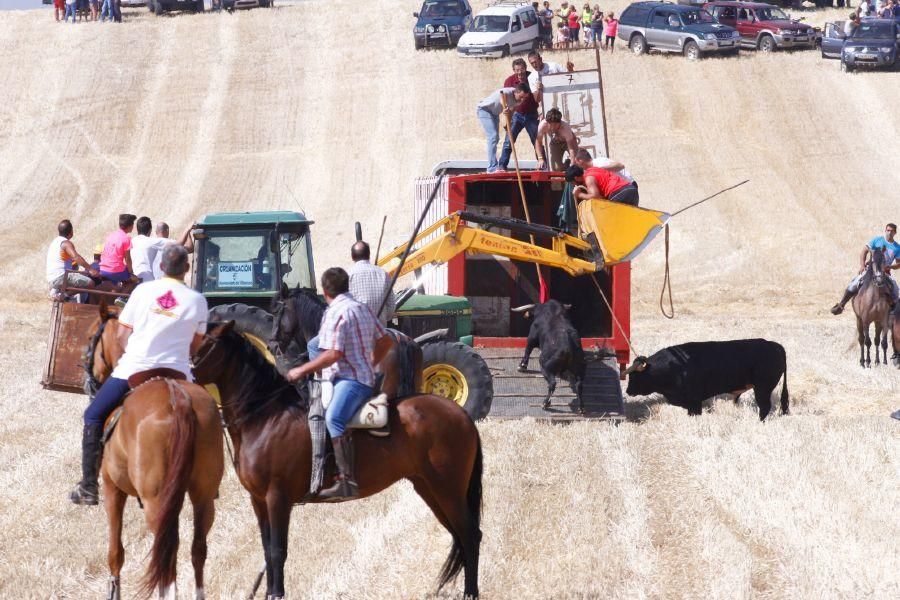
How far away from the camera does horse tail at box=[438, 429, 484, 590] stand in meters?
7.89

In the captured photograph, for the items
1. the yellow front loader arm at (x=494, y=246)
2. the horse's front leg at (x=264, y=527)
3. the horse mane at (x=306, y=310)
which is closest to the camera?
the horse's front leg at (x=264, y=527)

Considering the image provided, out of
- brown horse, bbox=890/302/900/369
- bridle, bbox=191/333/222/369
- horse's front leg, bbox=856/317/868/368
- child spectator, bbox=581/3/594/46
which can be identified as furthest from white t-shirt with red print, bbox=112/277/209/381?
child spectator, bbox=581/3/594/46

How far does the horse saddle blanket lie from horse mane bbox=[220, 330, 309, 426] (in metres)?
0.28

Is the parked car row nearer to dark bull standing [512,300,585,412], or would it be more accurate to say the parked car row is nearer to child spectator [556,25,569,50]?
child spectator [556,25,569,50]

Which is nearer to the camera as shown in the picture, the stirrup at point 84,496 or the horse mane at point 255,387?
the horse mane at point 255,387

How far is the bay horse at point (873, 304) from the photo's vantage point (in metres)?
20.1

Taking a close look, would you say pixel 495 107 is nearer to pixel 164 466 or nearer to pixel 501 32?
pixel 164 466

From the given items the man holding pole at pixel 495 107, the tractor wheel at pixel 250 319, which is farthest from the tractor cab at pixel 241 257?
the man holding pole at pixel 495 107

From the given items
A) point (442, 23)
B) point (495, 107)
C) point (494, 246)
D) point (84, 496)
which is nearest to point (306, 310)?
point (494, 246)

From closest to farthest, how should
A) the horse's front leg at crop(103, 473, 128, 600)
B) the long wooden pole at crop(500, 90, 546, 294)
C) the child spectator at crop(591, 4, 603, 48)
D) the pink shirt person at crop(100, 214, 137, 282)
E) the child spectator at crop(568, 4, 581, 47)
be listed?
the horse's front leg at crop(103, 473, 128, 600)
the pink shirt person at crop(100, 214, 137, 282)
the long wooden pole at crop(500, 90, 546, 294)
the child spectator at crop(591, 4, 603, 48)
the child spectator at crop(568, 4, 581, 47)

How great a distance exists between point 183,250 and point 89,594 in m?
2.18

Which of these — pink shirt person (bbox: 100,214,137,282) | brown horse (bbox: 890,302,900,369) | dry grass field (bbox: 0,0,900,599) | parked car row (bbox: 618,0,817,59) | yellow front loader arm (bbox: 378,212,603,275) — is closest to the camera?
dry grass field (bbox: 0,0,900,599)

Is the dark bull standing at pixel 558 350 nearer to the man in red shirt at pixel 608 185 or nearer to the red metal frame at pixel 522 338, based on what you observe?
the red metal frame at pixel 522 338

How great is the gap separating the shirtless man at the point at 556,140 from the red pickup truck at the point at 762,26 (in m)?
33.1
